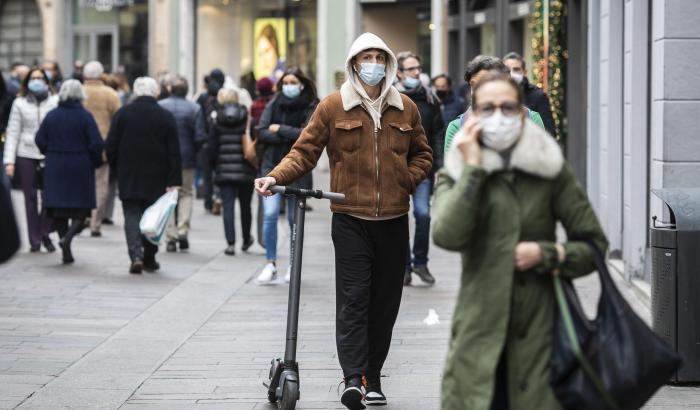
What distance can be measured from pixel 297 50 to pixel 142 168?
18802mm

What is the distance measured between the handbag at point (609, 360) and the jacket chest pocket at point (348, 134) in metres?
2.78

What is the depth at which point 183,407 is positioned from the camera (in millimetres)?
7477

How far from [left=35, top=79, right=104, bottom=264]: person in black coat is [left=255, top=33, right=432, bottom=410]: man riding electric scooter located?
6802 mm

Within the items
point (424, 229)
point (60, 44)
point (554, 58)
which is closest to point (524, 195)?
point (424, 229)

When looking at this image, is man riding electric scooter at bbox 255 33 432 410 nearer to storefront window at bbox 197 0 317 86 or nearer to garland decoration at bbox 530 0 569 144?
garland decoration at bbox 530 0 569 144

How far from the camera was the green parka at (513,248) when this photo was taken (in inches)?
189

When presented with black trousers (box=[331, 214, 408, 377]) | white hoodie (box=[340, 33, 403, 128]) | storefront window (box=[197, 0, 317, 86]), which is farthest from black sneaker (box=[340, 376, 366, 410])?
storefront window (box=[197, 0, 317, 86])

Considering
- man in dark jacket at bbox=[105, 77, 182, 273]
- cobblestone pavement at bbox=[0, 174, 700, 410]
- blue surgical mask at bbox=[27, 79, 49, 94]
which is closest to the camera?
cobblestone pavement at bbox=[0, 174, 700, 410]

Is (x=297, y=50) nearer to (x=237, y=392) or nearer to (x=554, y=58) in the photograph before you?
(x=554, y=58)

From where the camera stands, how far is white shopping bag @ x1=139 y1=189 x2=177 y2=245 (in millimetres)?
12523

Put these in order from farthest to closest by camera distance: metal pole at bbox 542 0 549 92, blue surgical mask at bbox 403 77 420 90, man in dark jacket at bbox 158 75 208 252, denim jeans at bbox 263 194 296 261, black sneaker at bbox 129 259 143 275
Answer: metal pole at bbox 542 0 549 92
man in dark jacket at bbox 158 75 208 252
black sneaker at bbox 129 259 143 275
denim jeans at bbox 263 194 296 261
blue surgical mask at bbox 403 77 420 90

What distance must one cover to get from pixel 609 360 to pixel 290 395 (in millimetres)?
2737

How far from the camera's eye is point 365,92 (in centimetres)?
738

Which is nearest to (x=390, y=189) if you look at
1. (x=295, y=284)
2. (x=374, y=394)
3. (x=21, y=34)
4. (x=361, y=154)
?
(x=361, y=154)
